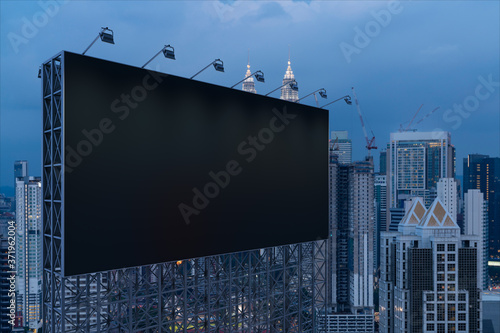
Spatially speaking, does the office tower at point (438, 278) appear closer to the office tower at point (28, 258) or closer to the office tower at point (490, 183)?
the office tower at point (28, 258)

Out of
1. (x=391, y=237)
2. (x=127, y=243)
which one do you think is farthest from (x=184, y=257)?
(x=391, y=237)

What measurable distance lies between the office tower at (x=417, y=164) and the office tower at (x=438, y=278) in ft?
349

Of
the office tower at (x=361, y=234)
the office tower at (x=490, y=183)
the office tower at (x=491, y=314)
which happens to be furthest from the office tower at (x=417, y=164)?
the office tower at (x=491, y=314)

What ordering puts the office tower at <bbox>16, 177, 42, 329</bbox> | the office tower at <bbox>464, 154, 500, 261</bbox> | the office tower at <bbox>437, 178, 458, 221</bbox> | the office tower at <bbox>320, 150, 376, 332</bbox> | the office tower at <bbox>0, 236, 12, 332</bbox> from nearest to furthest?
the office tower at <bbox>0, 236, 12, 332</bbox> → the office tower at <bbox>16, 177, 42, 329</bbox> → the office tower at <bbox>320, 150, 376, 332</bbox> → the office tower at <bbox>437, 178, 458, 221</bbox> → the office tower at <bbox>464, 154, 500, 261</bbox>

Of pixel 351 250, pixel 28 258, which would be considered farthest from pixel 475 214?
pixel 28 258

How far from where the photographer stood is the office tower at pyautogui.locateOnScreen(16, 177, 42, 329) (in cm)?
6869

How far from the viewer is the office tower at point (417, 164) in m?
151

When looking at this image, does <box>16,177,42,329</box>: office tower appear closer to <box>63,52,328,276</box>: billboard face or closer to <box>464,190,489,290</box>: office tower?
<box>63,52,328,276</box>: billboard face

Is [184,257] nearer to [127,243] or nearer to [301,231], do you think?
[127,243]

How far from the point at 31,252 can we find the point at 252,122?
62655mm

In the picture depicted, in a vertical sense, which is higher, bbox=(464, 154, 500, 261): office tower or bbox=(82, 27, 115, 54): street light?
bbox=(82, 27, 115, 54): street light

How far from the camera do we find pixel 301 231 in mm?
21328

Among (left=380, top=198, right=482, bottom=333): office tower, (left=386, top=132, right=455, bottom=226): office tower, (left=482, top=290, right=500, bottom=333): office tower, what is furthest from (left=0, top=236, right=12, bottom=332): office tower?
(left=386, top=132, right=455, bottom=226): office tower

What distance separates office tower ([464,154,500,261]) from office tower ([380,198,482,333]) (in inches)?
3706
